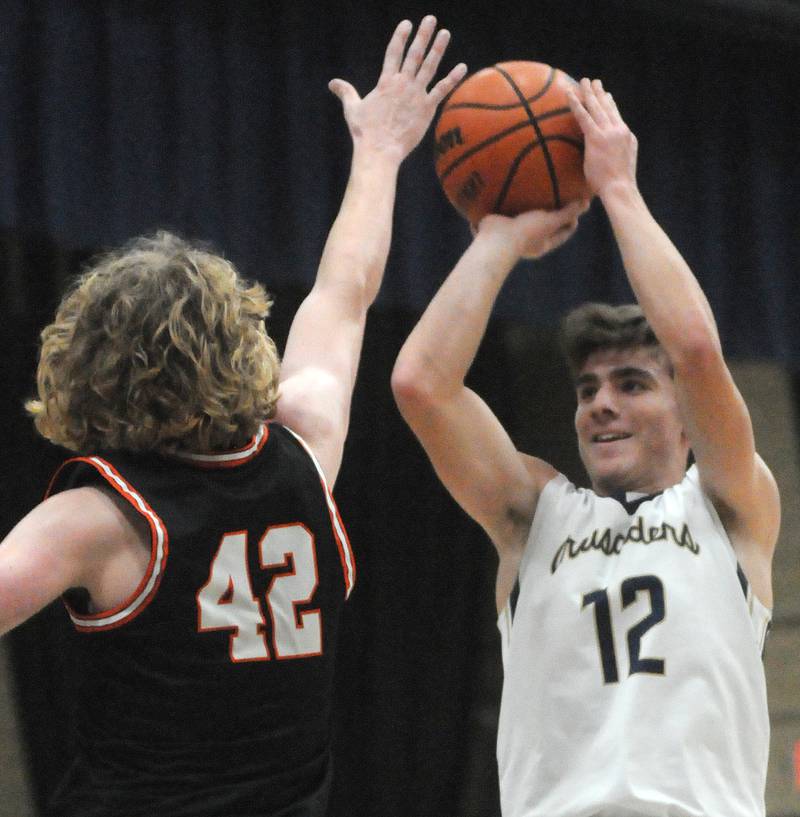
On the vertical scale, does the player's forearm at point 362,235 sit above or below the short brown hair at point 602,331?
above

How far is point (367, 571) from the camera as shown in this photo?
5.77 meters

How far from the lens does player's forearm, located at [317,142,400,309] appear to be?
7.13ft

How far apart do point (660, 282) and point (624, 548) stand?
51 cm

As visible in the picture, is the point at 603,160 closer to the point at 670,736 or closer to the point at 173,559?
the point at 670,736

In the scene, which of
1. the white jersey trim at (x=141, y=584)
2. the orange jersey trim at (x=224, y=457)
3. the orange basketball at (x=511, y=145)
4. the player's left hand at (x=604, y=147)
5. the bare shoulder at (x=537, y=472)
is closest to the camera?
the white jersey trim at (x=141, y=584)

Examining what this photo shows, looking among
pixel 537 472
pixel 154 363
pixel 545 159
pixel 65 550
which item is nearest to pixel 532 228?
pixel 545 159

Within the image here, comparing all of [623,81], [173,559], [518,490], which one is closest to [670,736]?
[518,490]

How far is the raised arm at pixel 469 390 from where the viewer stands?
254 cm

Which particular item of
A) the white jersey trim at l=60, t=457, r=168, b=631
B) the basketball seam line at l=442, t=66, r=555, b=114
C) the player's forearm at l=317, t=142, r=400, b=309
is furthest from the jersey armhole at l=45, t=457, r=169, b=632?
the basketball seam line at l=442, t=66, r=555, b=114

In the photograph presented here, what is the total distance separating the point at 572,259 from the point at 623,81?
0.77 m

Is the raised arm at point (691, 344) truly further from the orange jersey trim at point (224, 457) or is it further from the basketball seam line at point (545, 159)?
the orange jersey trim at point (224, 457)

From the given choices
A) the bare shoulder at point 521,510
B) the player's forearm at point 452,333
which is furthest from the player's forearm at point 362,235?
the bare shoulder at point 521,510

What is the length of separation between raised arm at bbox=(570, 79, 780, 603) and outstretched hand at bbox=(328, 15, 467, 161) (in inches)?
11.2

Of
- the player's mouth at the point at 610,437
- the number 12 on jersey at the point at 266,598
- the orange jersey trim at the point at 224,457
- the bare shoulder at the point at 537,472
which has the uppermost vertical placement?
the player's mouth at the point at 610,437
